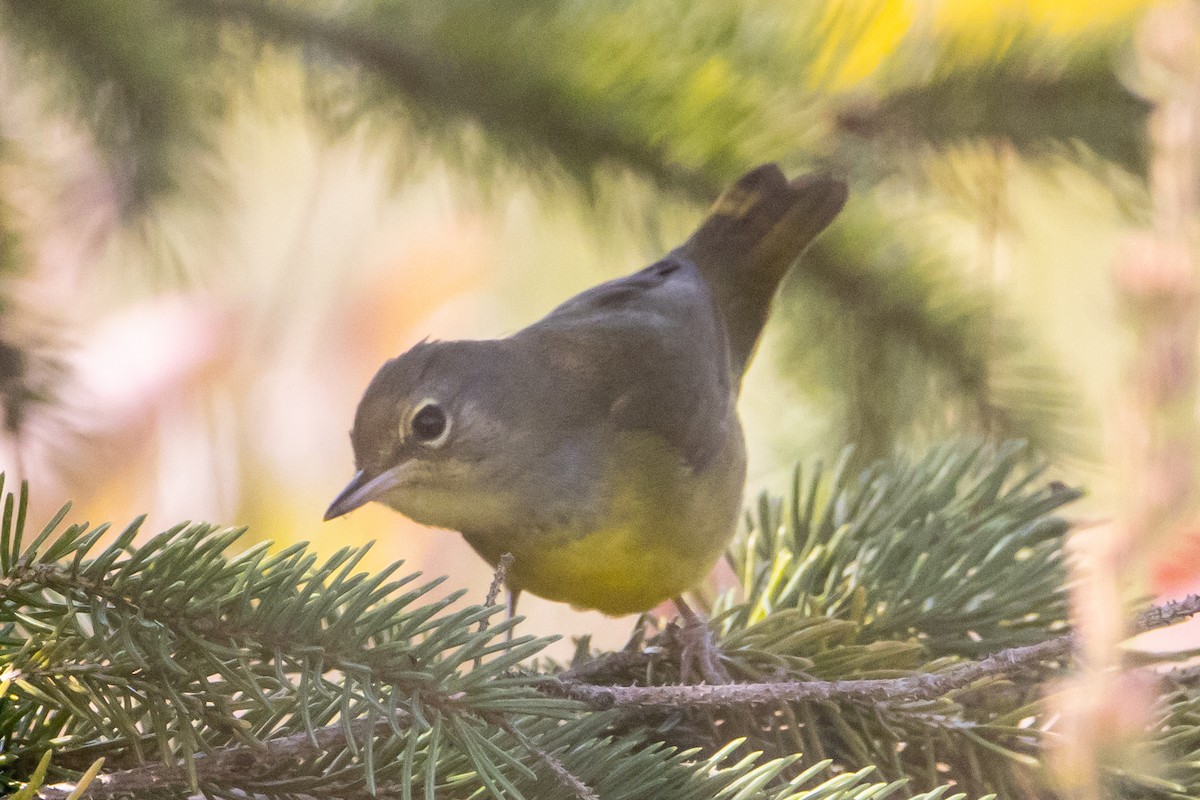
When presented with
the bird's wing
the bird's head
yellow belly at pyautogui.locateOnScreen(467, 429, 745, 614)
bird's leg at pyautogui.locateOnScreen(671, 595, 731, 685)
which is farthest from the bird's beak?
bird's leg at pyautogui.locateOnScreen(671, 595, 731, 685)

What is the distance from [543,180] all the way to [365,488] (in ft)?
2.41

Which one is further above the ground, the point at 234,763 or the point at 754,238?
the point at 754,238

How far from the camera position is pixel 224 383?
2.77 m

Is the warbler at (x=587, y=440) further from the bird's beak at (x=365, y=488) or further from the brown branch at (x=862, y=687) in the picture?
the brown branch at (x=862, y=687)

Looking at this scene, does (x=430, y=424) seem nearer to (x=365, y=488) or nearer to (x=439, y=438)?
(x=439, y=438)

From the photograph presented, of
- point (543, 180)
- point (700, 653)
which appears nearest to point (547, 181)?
point (543, 180)

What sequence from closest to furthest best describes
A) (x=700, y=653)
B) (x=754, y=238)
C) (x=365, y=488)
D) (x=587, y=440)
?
(x=700, y=653) → (x=365, y=488) → (x=587, y=440) → (x=754, y=238)

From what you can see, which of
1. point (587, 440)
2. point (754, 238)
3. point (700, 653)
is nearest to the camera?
point (700, 653)

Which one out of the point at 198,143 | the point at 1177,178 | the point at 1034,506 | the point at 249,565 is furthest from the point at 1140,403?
the point at 198,143

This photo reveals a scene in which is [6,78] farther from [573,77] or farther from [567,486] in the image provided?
[567,486]

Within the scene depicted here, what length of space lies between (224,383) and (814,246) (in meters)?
1.45

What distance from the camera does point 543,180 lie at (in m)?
2.25

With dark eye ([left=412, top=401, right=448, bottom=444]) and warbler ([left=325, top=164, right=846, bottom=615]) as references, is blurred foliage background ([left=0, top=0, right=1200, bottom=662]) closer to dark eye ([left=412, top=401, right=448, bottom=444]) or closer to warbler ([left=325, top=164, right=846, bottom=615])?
warbler ([left=325, top=164, right=846, bottom=615])

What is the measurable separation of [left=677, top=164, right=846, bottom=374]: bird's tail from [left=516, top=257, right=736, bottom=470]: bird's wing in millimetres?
124
